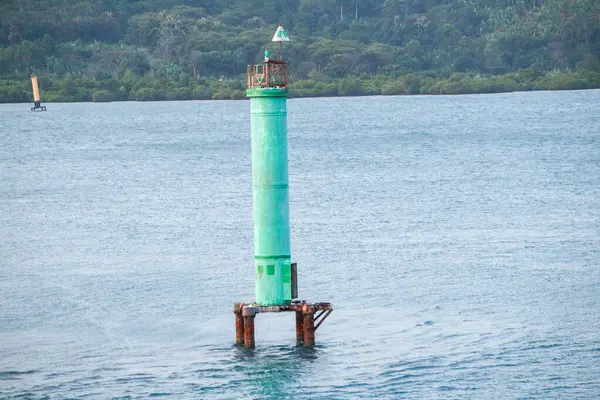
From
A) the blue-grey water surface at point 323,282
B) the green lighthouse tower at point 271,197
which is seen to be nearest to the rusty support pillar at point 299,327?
the blue-grey water surface at point 323,282

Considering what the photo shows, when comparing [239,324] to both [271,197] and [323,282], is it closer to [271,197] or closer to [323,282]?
[271,197]

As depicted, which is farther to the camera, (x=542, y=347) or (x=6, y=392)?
(x=542, y=347)

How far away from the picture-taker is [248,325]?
30.1m

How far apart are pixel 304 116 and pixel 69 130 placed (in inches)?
1319

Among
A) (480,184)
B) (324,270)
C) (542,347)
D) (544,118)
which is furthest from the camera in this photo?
(544,118)

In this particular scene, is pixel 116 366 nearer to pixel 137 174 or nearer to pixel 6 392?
pixel 6 392

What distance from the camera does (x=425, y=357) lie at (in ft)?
99.7

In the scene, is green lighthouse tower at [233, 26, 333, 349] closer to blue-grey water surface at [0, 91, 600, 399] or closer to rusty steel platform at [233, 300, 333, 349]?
rusty steel platform at [233, 300, 333, 349]

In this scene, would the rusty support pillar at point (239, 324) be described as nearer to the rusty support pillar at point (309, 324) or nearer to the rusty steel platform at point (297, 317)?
the rusty steel platform at point (297, 317)

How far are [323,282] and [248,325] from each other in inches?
390

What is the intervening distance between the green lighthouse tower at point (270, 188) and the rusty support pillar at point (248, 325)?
30cm

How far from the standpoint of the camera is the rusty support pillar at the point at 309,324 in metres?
29.5

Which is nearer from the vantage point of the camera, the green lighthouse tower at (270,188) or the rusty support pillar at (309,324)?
the green lighthouse tower at (270,188)

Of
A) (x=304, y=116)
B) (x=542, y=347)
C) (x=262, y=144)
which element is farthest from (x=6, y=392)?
(x=304, y=116)
